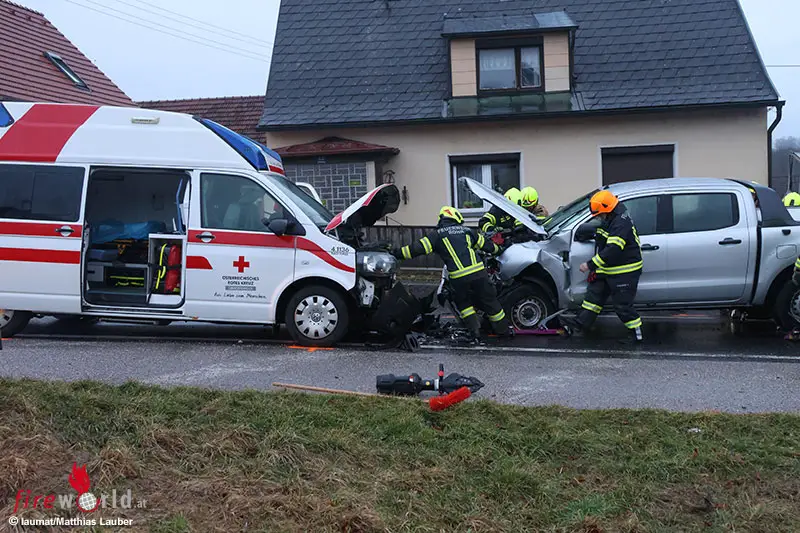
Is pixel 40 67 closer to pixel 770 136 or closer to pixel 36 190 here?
pixel 36 190

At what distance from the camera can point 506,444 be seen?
15.2ft

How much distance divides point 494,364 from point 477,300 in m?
1.33

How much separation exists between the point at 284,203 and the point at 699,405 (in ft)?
15.0

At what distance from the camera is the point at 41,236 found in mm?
8172

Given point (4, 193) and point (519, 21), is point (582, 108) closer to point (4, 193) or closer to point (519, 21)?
point (519, 21)

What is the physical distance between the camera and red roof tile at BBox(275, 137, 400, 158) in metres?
15.8

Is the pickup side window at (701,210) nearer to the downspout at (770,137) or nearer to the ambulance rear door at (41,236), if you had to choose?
the ambulance rear door at (41,236)

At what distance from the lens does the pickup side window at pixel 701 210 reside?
28.8ft

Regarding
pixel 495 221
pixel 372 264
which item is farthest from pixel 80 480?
pixel 495 221

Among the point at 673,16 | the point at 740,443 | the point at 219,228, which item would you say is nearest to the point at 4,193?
the point at 219,228

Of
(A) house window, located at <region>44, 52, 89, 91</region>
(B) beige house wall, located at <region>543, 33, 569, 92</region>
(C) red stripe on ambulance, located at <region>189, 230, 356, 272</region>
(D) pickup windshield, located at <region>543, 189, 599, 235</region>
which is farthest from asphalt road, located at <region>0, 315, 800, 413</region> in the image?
(A) house window, located at <region>44, 52, 89, 91</region>

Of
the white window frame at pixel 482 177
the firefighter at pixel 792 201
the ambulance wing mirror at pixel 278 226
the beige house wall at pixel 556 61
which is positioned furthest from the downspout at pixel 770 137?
the ambulance wing mirror at pixel 278 226

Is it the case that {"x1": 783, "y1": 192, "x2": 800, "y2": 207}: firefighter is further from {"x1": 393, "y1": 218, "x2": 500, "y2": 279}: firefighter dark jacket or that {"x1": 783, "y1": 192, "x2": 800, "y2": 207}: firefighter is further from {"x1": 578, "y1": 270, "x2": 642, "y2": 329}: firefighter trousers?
{"x1": 393, "y1": 218, "x2": 500, "y2": 279}: firefighter dark jacket

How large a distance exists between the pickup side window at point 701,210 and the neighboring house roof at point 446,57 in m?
7.01
